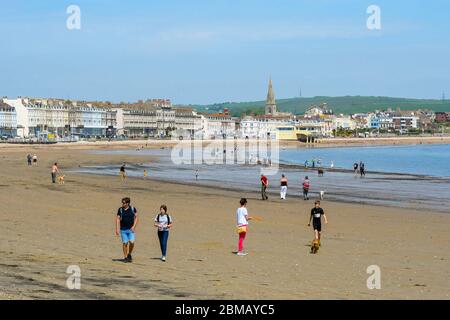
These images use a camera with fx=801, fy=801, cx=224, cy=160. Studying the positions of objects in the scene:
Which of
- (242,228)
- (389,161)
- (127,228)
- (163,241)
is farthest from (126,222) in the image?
(389,161)

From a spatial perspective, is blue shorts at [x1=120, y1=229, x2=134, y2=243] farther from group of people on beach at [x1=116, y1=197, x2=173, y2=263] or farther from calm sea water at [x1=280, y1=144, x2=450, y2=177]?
calm sea water at [x1=280, y1=144, x2=450, y2=177]

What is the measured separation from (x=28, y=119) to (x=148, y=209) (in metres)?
140

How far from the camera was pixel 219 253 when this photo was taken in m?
15.9

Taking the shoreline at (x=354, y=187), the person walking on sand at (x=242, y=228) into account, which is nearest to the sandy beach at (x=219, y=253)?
the person walking on sand at (x=242, y=228)

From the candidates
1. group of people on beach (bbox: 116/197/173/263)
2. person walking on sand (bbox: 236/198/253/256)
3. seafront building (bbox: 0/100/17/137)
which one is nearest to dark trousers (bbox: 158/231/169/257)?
group of people on beach (bbox: 116/197/173/263)

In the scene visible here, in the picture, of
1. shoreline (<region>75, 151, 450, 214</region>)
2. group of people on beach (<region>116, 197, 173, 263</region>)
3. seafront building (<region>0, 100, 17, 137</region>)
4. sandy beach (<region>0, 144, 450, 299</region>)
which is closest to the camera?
sandy beach (<region>0, 144, 450, 299</region>)

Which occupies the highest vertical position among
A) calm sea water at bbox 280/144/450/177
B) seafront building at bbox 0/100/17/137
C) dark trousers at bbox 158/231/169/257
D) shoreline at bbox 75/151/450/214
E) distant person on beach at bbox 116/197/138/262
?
seafront building at bbox 0/100/17/137

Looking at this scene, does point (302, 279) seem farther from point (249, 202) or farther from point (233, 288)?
point (249, 202)

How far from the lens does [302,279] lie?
12844mm

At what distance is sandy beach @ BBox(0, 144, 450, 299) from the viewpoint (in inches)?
453

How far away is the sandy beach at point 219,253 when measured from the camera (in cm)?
1150

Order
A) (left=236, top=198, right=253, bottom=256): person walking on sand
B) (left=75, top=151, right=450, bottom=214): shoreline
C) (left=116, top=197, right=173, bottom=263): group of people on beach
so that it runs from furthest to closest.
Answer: (left=75, top=151, right=450, bottom=214): shoreline < (left=236, top=198, right=253, bottom=256): person walking on sand < (left=116, top=197, right=173, bottom=263): group of people on beach

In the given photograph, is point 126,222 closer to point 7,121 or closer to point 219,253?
point 219,253
